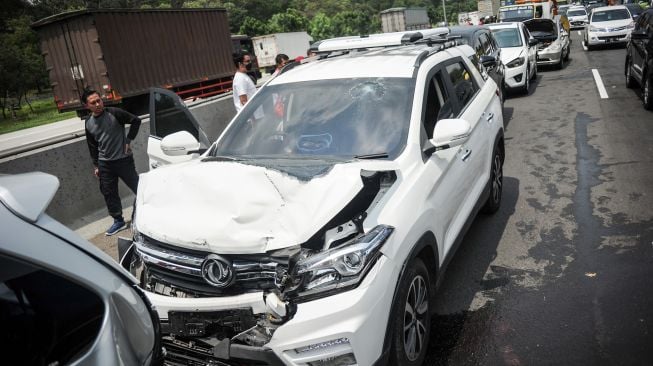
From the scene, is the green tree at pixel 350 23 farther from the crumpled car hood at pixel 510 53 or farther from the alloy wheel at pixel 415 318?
the alloy wheel at pixel 415 318

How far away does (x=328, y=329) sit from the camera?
2.31 m

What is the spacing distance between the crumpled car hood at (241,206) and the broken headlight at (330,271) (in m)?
0.13

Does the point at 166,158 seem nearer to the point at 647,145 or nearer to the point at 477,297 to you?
the point at 477,297

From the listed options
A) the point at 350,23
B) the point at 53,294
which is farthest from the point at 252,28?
the point at 53,294

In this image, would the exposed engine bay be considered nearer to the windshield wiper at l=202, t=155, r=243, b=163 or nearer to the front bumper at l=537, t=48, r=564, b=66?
the windshield wiper at l=202, t=155, r=243, b=163

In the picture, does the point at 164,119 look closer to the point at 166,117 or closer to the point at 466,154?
the point at 166,117

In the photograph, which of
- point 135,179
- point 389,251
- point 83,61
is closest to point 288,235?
point 389,251

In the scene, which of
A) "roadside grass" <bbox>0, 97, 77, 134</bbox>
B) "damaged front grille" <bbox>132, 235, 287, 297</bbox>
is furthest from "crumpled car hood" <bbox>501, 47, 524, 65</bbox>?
"roadside grass" <bbox>0, 97, 77, 134</bbox>

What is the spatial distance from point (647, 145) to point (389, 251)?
20.7ft

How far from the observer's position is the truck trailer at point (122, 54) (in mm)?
17422

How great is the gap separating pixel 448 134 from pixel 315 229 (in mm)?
1336

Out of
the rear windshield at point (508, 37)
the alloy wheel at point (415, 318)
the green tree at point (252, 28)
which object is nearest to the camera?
the alloy wheel at point (415, 318)

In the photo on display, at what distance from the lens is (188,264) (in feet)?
8.52

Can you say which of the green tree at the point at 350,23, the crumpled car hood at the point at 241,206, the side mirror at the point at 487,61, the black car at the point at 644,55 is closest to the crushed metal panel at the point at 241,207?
the crumpled car hood at the point at 241,206
